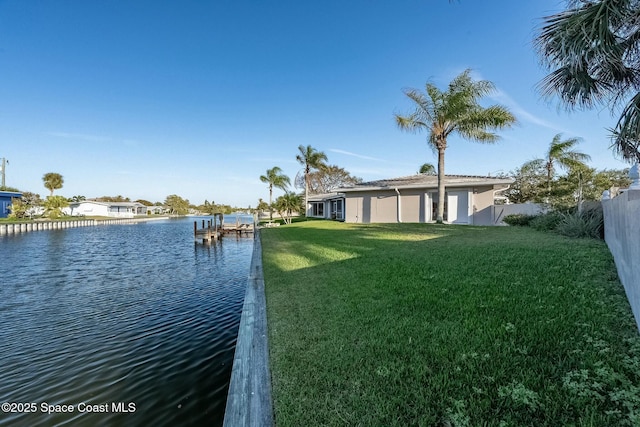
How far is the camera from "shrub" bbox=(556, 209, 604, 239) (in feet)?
29.3

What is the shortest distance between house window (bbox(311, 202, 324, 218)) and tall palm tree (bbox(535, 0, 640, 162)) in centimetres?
3155

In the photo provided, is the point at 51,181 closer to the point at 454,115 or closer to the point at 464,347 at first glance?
the point at 454,115

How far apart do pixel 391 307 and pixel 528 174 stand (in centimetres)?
2556

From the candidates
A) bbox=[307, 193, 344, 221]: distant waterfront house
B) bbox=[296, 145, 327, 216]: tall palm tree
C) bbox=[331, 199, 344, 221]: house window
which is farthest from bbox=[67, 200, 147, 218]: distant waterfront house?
bbox=[331, 199, 344, 221]: house window

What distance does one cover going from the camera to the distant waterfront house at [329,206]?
92.8ft

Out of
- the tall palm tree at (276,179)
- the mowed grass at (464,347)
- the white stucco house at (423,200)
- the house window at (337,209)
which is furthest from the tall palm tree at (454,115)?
the tall palm tree at (276,179)

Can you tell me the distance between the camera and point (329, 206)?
106ft

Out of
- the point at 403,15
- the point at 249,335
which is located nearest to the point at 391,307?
the point at 249,335

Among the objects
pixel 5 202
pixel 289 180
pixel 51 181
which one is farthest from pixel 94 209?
pixel 289 180

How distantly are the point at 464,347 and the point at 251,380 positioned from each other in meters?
2.27

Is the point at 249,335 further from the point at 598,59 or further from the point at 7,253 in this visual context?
the point at 7,253

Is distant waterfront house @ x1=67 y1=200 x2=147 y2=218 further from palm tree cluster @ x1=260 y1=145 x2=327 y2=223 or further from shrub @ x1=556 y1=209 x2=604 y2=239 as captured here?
shrub @ x1=556 y1=209 x2=604 y2=239

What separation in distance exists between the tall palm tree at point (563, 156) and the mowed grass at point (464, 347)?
1824cm

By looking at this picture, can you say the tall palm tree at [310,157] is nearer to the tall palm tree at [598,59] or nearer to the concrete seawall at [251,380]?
the tall palm tree at [598,59]
